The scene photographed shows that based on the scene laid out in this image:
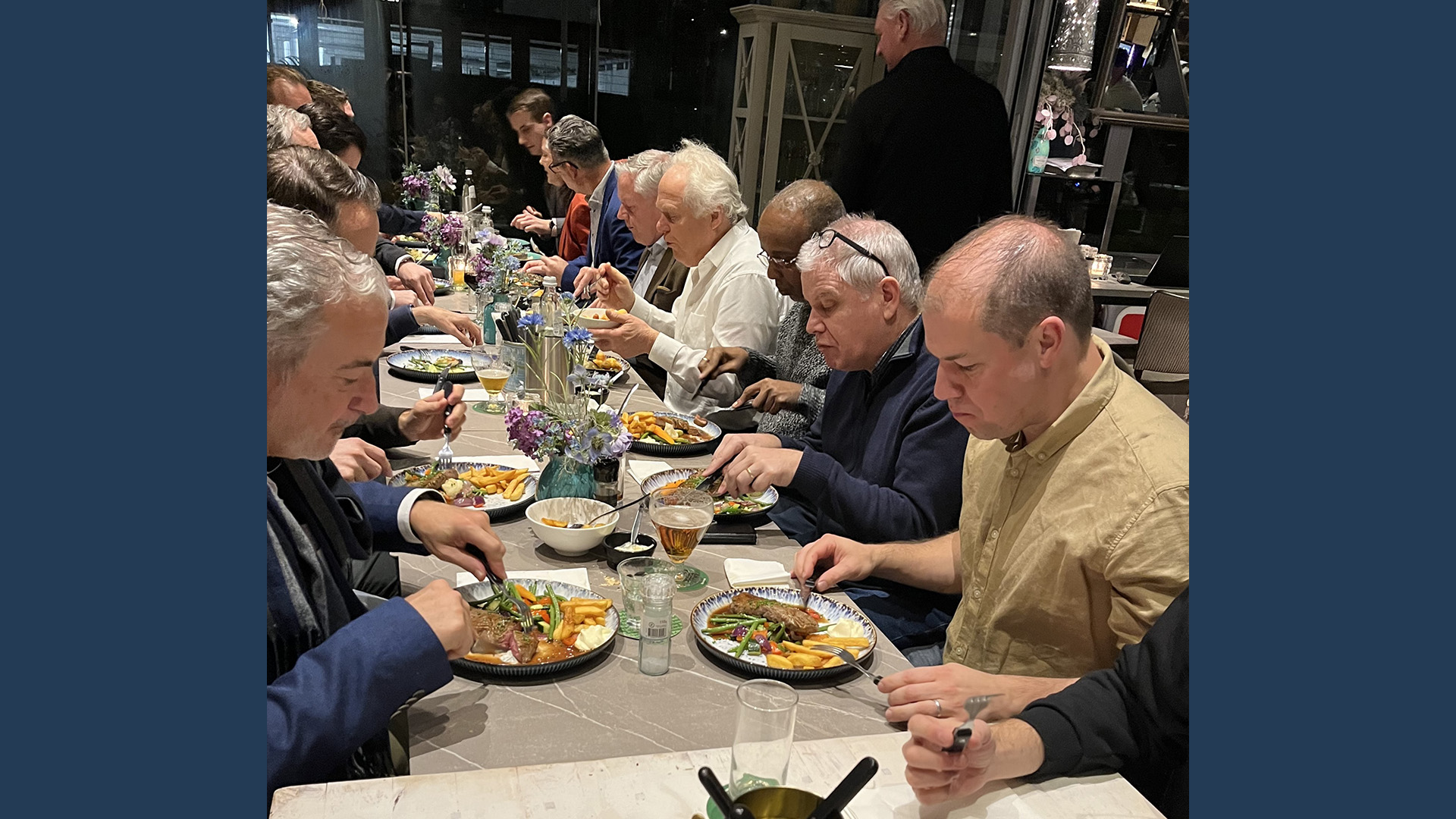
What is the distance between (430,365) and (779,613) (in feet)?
7.35

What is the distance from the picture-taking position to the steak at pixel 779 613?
174 cm

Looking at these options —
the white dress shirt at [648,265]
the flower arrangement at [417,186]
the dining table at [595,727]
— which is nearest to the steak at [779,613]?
the dining table at [595,727]

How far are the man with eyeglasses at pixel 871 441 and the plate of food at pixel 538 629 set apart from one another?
654 mm

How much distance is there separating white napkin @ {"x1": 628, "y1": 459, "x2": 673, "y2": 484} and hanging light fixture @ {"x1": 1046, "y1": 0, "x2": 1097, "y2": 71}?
5.05m

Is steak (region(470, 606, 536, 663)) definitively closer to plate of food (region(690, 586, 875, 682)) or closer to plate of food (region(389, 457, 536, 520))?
plate of food (region(690, 586, 875, 682))

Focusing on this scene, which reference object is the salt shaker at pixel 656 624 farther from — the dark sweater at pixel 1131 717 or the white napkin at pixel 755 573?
the dark sweater at pixel 1131 717

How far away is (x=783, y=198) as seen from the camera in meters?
3.26

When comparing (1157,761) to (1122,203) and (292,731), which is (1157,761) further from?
(1122,203)

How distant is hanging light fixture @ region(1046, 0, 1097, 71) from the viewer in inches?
248

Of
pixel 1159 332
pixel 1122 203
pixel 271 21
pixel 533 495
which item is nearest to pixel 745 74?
pixel 1122 203

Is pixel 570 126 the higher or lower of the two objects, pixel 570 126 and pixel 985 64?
the lower

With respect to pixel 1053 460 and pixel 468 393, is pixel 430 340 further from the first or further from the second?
pixel 1053 460

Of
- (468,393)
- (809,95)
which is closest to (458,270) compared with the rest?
(468,393)

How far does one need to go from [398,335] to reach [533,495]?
1.70m
